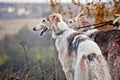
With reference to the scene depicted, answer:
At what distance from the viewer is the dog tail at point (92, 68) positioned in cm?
595

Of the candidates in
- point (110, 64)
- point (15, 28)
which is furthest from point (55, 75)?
point (110, 64)

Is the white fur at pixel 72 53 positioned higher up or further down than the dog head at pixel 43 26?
further down

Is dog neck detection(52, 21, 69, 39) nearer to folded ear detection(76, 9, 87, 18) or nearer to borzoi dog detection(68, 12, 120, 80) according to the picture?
borzoi dog detection(68, 12, 120, 80)

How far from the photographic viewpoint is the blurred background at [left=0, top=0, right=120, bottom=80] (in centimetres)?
915

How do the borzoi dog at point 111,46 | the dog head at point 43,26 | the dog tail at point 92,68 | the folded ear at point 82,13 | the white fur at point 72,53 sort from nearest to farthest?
the dog tail at point 92,68 < the white fur at point 72,53 < the borzoi dog at point 111,46 < the dog head at point 43,26 < the folded ear at point 82,13

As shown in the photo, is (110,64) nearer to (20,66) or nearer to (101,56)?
(101,56)

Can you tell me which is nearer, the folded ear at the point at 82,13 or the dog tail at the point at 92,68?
the dog tail at the point at 92,68

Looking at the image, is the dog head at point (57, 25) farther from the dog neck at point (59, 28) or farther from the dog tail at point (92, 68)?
the dog tail at point (92, 68)

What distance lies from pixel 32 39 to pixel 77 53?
389 centimetres

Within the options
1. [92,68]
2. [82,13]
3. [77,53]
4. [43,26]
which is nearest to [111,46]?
[77,53]

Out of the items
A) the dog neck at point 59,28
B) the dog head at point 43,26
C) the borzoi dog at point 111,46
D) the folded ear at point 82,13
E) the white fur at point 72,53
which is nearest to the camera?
the white fur at point 72,53

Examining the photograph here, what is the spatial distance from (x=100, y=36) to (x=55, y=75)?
2.47m

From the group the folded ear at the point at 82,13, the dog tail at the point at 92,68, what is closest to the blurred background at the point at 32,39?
the folded ear at the point at 82,13

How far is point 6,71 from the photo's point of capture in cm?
888
